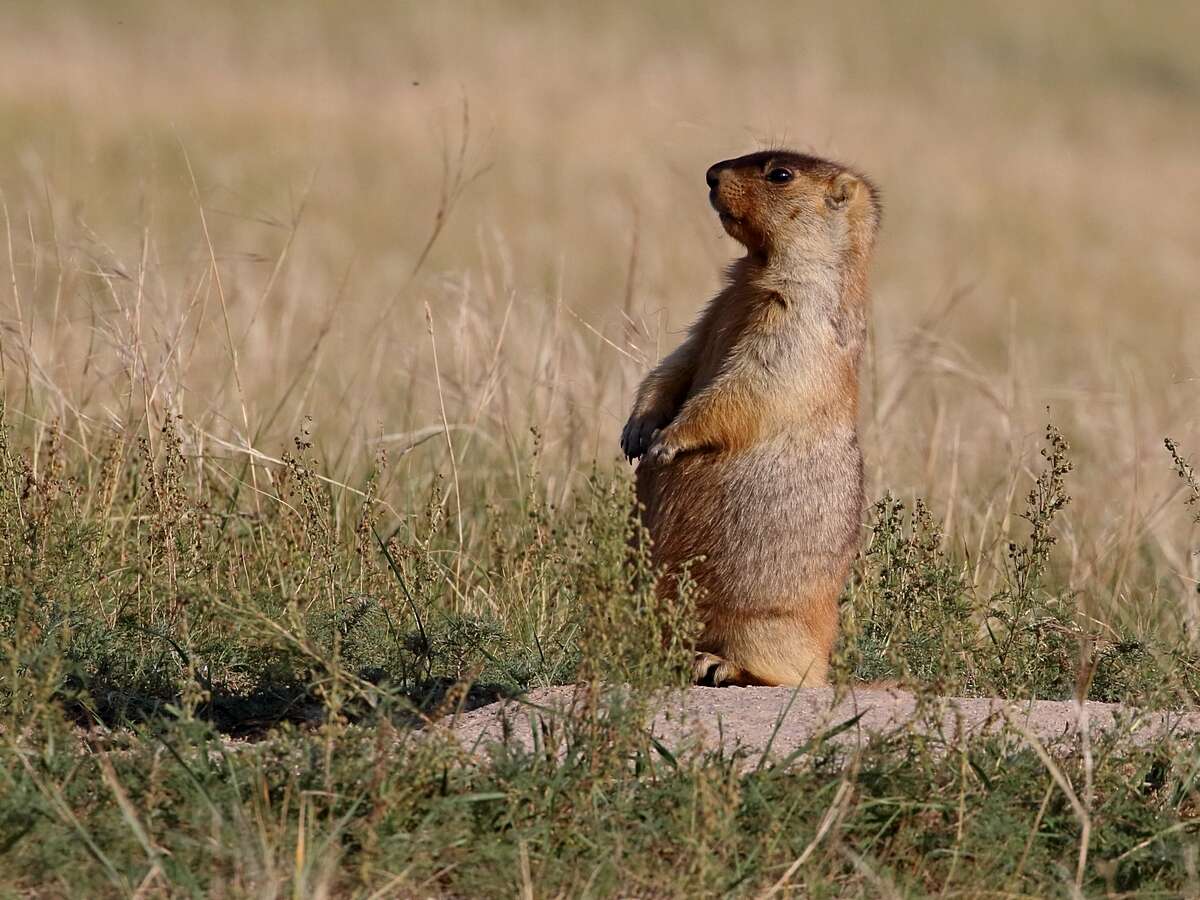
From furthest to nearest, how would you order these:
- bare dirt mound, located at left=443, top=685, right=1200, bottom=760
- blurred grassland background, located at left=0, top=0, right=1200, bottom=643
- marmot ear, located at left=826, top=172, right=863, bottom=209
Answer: blurred grassland background, located at left=0, top=0, right=1200, bottom=643 → marmot ear, located at left=826, top=172, right=863, bottom=209 → bare dirt mound, located at left=443, top=685, right=1200, bottom=760

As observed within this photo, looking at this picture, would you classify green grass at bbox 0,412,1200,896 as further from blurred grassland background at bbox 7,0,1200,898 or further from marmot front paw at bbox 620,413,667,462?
marmot front paw at bbox 620,413,667,462

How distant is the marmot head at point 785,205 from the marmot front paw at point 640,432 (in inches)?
23.5

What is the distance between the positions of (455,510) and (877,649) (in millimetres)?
1846

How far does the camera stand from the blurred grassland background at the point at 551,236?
255 inches

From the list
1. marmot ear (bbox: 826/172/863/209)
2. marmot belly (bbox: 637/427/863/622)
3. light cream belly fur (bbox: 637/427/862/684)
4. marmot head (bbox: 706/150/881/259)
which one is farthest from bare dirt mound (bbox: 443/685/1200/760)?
marmot ear (bbox: 826/172/863/209)

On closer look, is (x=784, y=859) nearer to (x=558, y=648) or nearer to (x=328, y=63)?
(x=558, y=648)

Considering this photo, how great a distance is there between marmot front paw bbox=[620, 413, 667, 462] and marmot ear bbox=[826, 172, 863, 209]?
0.86 m

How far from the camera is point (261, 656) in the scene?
4594 mm

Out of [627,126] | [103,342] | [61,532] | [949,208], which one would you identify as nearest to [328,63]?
[627,126]

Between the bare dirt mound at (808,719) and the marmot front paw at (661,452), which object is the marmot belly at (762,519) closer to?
the marmot front paw at (661,452)

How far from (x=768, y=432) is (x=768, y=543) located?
340mm

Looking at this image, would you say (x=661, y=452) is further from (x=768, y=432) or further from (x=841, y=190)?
(x=841, y=190)

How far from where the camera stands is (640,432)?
5184 millimetres

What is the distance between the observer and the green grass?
129 inches
